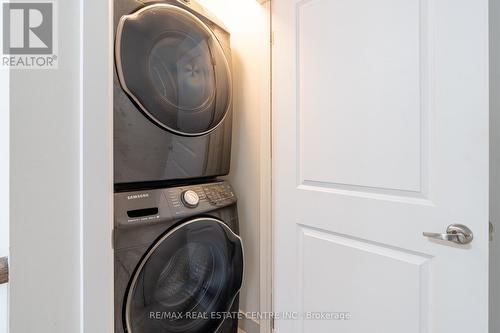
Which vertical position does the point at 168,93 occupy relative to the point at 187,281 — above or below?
above

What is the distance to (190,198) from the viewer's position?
1102mm

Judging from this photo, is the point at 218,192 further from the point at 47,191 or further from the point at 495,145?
the point at 495,145

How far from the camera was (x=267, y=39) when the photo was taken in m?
1.38

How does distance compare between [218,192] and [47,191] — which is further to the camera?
[218,192]

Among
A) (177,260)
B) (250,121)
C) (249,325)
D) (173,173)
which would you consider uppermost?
(250,121)

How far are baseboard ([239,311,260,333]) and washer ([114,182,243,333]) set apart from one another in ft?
0.59

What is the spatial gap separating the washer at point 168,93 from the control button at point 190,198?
0.26 ft

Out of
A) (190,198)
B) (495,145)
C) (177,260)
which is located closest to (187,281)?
(177,260)

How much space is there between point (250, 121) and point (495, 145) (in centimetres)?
108

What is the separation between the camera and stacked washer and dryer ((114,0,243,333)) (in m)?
0.91

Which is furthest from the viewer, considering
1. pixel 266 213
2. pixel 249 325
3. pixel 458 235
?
pixel 249 325

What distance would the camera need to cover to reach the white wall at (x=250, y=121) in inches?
55.7

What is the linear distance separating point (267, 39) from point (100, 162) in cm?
110

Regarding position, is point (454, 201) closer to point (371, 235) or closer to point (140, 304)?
point (371, 235)
